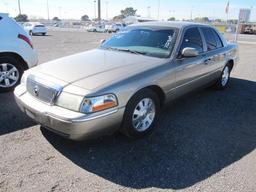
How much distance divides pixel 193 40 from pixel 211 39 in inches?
34.9

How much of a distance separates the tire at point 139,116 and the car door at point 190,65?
622mm

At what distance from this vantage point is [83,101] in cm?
287

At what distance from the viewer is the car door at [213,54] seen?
5008 millimetres

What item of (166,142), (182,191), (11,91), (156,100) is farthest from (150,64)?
(11,91)

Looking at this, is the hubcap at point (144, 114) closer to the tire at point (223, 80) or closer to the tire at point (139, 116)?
the tire at point (139, 116)

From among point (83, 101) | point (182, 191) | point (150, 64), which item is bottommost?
point (182, 191)

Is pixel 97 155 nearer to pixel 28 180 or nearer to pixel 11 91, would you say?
pixel 28 180

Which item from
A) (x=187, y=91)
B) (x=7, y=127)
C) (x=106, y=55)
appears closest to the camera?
(x=7, y=127)

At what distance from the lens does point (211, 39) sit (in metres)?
5.30

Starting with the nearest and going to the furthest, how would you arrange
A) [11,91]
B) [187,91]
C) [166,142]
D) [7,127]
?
[166,142] < [7,127] < [187,91] < [11,91]

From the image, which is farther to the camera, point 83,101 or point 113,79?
point 113,79

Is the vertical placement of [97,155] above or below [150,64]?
below

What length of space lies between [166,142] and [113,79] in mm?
1211

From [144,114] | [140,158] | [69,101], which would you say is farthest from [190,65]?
[69,101]
